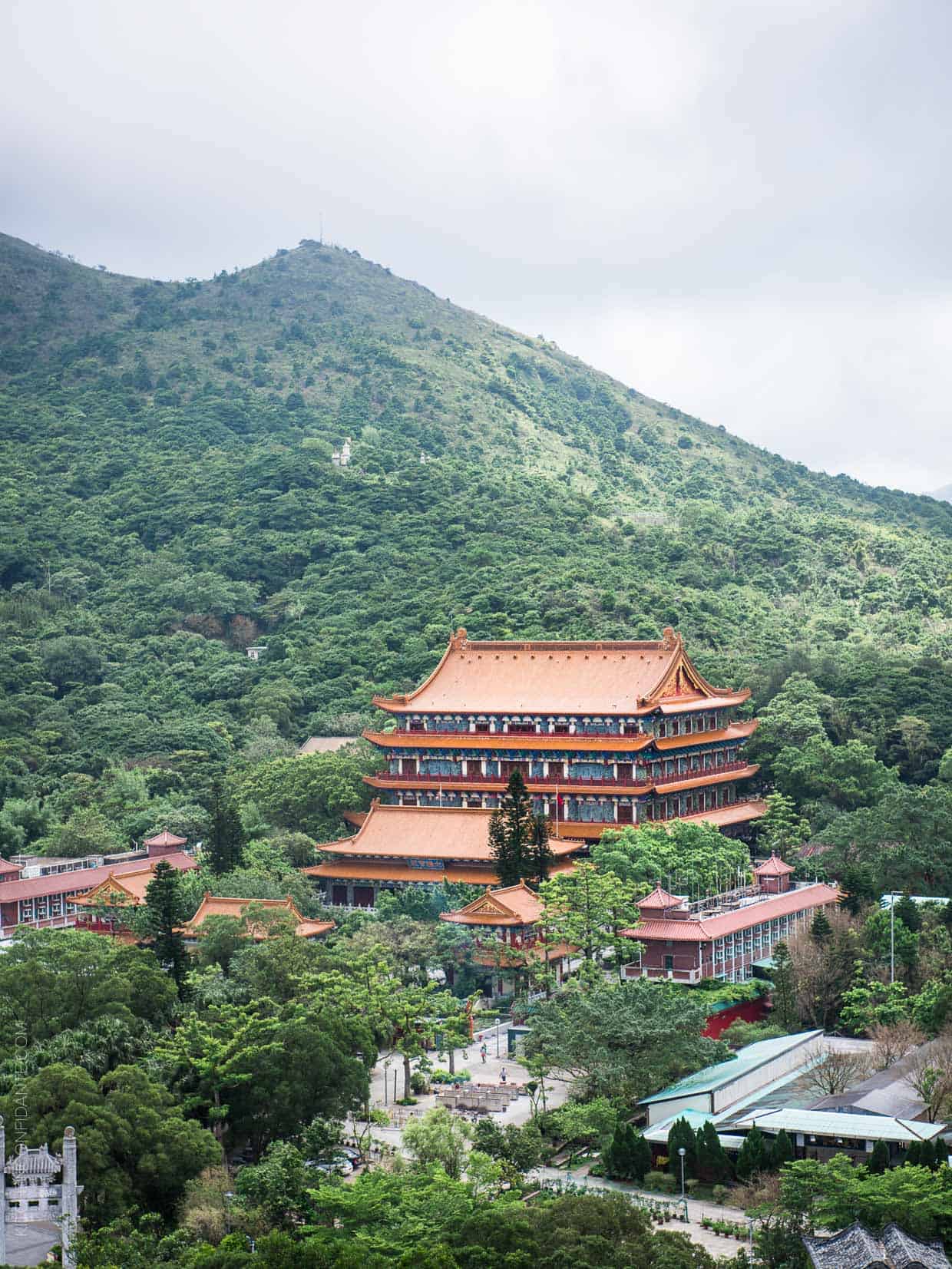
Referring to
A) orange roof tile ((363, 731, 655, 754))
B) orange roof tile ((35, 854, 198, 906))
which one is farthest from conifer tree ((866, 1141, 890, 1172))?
orange roof tile ((35, 854, 198, 906))

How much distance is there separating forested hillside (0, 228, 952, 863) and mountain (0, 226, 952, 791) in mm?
233

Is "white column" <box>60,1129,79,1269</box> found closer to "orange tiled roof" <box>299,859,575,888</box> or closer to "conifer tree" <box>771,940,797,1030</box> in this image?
"conifer tree" <box>771,940,797,1030</box>

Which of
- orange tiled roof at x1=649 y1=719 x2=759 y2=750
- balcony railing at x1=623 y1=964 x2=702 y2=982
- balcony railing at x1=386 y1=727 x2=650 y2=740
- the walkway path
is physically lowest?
the walkway path

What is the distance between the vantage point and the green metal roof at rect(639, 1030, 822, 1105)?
35406mm

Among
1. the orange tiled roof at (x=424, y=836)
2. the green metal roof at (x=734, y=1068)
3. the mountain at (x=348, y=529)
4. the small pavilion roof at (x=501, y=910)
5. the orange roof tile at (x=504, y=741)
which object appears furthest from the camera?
the mountain at (x=348, y=529)

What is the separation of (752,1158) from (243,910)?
1619 cm

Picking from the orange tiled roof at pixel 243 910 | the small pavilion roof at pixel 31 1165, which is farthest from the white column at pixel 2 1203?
the orange tiled roof at pixel 243 910

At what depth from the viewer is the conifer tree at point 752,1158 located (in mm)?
32188

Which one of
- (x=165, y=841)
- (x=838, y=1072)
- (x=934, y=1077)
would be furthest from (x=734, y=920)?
(x=165, y=841)

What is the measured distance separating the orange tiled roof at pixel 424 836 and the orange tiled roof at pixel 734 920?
674 centimetres

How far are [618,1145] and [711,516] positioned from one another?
7222 cm

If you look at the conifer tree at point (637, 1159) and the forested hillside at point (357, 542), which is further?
the forested hillside at point (357, 542)

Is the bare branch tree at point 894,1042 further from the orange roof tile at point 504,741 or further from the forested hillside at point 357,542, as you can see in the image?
the forested hillside at point 357,542

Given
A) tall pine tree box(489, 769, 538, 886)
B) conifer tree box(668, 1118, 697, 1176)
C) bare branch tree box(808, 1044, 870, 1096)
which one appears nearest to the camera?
conifer tree box(668, 1118, 697, 1176)
